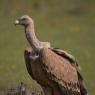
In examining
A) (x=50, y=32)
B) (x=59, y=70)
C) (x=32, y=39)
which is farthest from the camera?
(x=50, y=32)

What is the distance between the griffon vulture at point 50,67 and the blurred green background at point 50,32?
10.4 ft

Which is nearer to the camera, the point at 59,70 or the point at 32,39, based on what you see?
the point at 32,39

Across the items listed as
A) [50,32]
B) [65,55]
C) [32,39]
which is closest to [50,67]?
[65,55]

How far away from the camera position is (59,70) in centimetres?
1312

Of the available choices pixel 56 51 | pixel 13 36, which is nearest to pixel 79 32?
pixel 13 36

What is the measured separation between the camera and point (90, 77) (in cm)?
2102

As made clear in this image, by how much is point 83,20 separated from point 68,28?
196 cm

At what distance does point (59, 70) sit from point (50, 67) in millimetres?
220

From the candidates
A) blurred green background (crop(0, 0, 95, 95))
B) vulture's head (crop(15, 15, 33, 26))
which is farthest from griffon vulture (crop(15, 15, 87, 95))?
blurred green background (crop(0, 0, 95, 95))

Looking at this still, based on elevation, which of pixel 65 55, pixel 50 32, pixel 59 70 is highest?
pixel 50 32

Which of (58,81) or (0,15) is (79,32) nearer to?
(0,15)

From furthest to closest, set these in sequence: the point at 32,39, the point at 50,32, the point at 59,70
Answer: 1. the point at 50,32
2. the point at 59,70
3. the point at 32,39

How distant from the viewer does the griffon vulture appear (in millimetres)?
12859

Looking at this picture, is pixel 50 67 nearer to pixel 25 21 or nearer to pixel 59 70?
pixel 59 70
